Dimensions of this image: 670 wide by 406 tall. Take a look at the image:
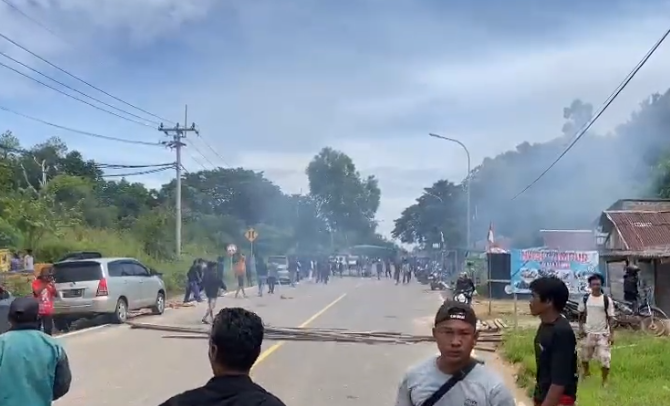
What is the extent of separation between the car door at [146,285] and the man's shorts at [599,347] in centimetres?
1436

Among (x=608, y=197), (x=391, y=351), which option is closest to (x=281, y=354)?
(x=391, y=351)

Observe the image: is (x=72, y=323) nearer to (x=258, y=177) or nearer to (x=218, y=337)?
(x=218, y=337)

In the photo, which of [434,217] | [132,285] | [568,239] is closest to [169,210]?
[568,239]

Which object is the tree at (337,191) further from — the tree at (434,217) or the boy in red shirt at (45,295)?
the boy in red shirt at (45,295)

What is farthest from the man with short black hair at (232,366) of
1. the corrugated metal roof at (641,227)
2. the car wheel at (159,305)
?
the corrugated metal roof at (641,227)

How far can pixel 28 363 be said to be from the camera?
17.2 feet

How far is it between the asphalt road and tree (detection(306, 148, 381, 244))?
9262cm

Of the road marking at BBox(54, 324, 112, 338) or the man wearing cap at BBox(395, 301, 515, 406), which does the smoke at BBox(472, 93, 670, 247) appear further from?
the man wearing cap at BBox(395, 301, 515, 406)

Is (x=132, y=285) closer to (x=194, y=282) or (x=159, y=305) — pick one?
(x=159, y=305)

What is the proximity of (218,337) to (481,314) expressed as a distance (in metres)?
23.2

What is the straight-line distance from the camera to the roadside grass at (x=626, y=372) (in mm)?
10312

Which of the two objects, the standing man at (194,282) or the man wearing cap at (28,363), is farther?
the standing man at (194,282)

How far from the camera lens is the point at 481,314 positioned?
25688mm

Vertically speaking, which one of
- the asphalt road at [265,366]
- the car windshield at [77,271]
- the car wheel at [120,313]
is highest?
the car windshield at [77,271]
